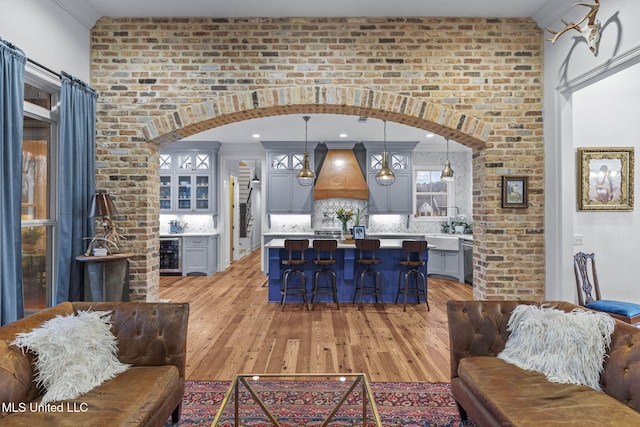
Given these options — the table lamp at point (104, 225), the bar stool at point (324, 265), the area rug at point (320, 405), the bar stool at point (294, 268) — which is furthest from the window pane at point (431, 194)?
the table lamp at point (104, 225)

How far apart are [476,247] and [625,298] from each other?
1.87m

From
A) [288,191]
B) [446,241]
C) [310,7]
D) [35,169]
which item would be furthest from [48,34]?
[446,241]

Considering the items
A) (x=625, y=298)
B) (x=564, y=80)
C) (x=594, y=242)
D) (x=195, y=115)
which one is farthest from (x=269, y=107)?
(x=625, y=298)

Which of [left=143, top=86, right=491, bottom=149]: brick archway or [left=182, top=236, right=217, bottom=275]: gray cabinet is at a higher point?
[left=143, top=86, right=491, bottom=149]: brick archway

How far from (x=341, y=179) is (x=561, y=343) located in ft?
19.4

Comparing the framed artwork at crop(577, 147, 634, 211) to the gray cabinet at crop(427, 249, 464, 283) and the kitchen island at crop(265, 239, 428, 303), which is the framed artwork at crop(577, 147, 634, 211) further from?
the gray cabinet at crop(427, 249, 464, 283)

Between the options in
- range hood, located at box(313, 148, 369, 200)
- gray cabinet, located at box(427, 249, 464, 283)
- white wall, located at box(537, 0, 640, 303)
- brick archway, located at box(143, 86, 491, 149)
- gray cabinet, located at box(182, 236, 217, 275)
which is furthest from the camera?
range hood, located at box(313, 148, 369, 200)

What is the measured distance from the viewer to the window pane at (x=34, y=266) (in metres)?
3.04

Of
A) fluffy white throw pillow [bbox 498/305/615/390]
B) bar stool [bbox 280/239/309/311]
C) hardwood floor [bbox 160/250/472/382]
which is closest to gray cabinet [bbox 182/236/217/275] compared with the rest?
hardwood floor [bbox 160/250/472/382]

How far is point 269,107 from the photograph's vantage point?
370 cm

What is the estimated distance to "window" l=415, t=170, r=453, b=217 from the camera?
8.16 meters

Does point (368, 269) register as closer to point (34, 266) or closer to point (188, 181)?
point (34, 266)

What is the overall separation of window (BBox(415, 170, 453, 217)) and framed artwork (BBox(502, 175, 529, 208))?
14.7 ft

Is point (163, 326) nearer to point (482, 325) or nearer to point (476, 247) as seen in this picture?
point (482, 325)
